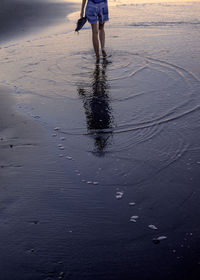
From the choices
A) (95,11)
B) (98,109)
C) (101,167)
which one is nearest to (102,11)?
(95,11)

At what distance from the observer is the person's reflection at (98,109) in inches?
158

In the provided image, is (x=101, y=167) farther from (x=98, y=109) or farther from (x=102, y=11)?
(x=102, y=11)

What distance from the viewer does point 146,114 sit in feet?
15.1

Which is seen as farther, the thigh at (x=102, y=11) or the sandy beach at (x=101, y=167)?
the thigh at (x=102, y=11)

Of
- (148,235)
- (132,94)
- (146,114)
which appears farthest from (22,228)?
(132,94)

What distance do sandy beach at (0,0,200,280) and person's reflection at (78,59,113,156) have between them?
0.02m

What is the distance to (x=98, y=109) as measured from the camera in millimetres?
4879

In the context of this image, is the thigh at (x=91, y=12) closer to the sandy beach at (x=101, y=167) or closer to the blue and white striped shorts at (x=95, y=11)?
the blue and white striped shorts at (x=95, y=11)

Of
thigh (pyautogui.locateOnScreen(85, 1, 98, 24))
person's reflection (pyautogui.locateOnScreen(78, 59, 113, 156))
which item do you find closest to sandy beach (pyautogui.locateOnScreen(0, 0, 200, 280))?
person's reflection (pyautogui.locateOnScreen(78, 59, 113, 156))

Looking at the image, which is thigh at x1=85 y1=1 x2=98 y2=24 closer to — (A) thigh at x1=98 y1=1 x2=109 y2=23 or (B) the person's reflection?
(A) thigh at x1=98 y1=1 x2=109 y2=23

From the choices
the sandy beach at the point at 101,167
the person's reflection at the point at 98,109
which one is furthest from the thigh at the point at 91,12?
the person's reflection at the point at 98,109

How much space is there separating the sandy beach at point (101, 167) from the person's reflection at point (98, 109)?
2 cm

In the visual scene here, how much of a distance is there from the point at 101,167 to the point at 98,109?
1635mm

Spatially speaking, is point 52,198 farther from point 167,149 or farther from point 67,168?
point 167,149
